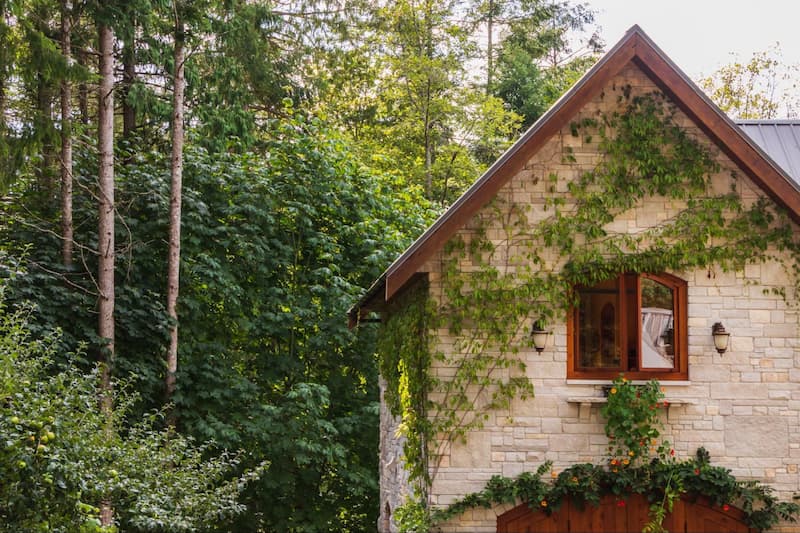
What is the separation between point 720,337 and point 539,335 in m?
1.89

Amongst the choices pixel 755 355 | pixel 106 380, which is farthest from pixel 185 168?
pixel 755 355

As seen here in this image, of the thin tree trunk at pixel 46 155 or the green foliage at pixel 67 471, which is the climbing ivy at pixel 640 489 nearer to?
the green foliage at pixel 67 471

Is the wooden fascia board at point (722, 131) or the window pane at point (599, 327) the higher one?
the wooden fascia board at point (722, 131)

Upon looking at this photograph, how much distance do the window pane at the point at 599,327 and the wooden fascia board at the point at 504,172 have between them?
160cm

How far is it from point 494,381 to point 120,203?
8.34 m

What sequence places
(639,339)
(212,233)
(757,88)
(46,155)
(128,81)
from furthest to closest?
(757,88)
(212,233)
(128,81)
(46,155)
(639,339)

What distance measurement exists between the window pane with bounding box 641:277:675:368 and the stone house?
0.05ft

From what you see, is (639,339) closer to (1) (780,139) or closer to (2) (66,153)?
(1) (780,139)

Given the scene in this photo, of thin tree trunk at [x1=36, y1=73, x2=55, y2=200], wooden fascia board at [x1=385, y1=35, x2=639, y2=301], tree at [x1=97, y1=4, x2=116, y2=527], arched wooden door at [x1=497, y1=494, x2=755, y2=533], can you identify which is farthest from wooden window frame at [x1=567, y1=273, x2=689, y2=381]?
thin tree trunk at [x1=36, y1=73, x2=55, y2=200]

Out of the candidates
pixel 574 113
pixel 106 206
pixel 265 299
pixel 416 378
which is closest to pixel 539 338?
pixel 416 378

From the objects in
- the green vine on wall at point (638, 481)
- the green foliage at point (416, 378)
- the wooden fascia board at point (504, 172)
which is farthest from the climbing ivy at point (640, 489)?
the wooden fascia board at point (504, 172)

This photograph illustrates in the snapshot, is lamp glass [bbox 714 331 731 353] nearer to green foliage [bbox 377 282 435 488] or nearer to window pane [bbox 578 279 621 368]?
window pane [bbox 578 279 621 368]

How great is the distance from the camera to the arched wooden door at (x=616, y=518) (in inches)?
400

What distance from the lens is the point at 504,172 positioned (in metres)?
9.97
